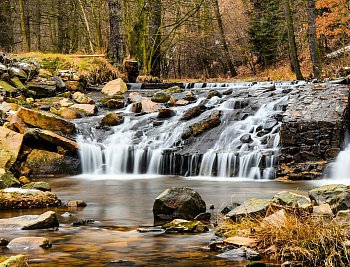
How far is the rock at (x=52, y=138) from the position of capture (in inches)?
513

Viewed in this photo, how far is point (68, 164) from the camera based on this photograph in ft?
43.9

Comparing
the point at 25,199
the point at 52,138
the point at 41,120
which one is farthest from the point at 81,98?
the point at 25,199

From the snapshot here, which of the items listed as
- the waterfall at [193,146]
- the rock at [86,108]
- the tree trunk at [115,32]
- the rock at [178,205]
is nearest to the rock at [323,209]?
the rock at [178,205]

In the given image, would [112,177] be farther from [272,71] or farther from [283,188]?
[272,71]

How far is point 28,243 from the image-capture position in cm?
536

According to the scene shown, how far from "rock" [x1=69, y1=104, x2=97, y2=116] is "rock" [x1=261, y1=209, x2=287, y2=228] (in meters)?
11.8

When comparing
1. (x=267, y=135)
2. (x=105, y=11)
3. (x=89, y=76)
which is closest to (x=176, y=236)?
(x=267, y=135)

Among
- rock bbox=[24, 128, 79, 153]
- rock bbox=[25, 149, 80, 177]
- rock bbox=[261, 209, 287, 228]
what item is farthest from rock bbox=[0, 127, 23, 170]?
rock bbox=[261, 209, 287, 228]

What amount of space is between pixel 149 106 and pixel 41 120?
3.76 meters

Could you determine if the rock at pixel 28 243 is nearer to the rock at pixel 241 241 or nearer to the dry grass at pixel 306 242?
the rock at pixel 241 241

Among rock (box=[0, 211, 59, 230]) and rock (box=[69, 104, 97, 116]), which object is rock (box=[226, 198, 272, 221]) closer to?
rock (box=[0, 211, 59, 230])

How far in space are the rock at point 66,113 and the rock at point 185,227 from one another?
33.8 ft

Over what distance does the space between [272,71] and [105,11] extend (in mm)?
9558

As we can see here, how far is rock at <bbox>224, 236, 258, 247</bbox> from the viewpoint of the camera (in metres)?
5.06
